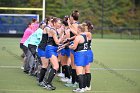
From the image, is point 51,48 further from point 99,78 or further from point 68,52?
point 99,78

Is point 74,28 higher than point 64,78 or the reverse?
higher

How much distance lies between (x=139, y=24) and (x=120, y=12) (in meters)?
3.00

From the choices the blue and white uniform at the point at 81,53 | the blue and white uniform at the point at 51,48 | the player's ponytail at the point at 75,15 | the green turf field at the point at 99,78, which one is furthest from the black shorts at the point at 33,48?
the blue and white uniform at the point at 81,53

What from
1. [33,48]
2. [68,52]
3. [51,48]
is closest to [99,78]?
[68,52]

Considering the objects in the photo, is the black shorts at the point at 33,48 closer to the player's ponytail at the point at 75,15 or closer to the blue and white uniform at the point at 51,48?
the blue and white uniform at the point at 51,48

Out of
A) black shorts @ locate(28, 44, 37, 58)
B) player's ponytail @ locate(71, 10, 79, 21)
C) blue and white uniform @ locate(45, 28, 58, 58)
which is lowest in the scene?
black shorts @ locate(28, 44, 37, 58)

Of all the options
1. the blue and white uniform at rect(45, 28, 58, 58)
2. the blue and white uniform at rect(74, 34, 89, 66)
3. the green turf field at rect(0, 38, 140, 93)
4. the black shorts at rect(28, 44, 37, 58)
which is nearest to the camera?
the blue and white uniform at rect(74, 34, 89, 66)

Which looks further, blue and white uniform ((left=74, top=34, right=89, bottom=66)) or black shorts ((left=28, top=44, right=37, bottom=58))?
black shorts ((left=28, top=44, right=37, bottom=58))

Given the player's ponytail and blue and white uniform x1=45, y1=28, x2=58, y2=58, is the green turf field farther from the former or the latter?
the player's ponytail

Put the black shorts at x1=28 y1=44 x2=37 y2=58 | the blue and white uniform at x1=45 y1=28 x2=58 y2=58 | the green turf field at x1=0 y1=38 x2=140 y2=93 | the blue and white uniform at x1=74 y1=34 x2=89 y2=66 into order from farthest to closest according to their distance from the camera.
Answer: the black shorts at x1=28 y1=44 x2=37 y2=58
the green turf field at x1=0 y1=38 x2=140 y2=93
the blue and white uniform at x1=45 y1=28 x2=58 y2=58
the blue and white uniform at x1=74 y1=34 x2=89 y2=66

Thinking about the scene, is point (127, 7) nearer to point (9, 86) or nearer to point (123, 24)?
point (123, 24)

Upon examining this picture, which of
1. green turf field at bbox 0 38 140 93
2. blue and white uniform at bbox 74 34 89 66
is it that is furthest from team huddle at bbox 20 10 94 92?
green turf field at bbox 0 38 140 93

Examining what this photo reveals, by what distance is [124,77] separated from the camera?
1622 cm

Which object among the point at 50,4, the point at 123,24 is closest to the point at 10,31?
the point at 50,4
